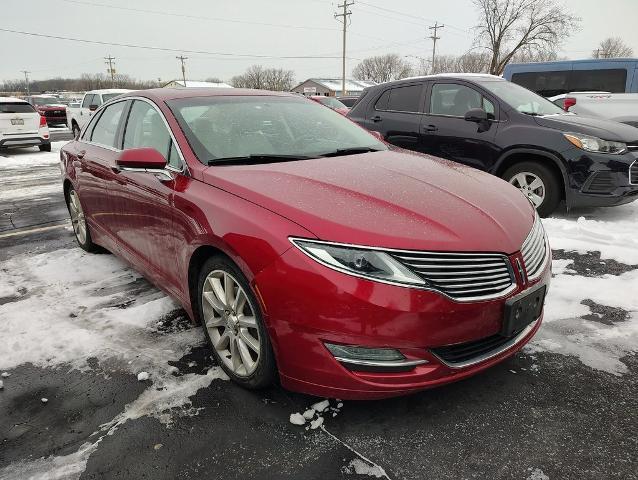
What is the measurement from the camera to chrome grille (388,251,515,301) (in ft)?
6.16

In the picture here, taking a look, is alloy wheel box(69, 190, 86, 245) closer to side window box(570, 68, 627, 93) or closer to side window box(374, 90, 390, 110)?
side window box(374, 90, 390, 110)

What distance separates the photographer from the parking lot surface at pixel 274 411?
1.92m

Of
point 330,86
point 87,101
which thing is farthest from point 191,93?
point 330,86

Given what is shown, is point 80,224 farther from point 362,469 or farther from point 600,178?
point 600,178

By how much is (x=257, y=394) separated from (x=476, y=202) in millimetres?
1459

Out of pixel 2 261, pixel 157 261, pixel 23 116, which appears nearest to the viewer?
pixel 157 261

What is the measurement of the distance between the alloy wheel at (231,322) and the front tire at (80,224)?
253cm

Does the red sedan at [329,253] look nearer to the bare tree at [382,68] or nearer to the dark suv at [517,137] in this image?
the dark suv at [517,137]

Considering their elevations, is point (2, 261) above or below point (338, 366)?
below

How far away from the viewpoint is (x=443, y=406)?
2248 millimetres

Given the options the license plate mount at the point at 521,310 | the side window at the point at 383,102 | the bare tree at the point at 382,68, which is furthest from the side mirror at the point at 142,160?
the bare tree at the point at 382,68

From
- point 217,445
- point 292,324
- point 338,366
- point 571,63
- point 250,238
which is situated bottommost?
point 217,445

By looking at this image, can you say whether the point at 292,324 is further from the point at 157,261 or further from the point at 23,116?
the point at 23,116

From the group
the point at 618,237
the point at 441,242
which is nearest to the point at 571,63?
the point at 618,237
